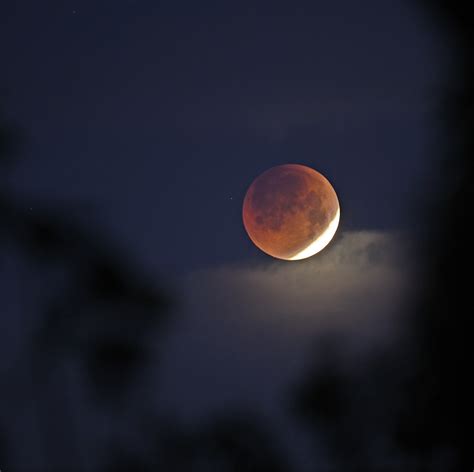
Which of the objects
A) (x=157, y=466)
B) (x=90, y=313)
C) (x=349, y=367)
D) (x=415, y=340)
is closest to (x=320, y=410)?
(x=349, y=367)

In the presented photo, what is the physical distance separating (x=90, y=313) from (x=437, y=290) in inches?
164

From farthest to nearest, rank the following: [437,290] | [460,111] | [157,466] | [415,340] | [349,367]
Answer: [157,466] < [349,367] < [415,340] < [437,290] < [460,111]

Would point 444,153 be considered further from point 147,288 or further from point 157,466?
point 157,466

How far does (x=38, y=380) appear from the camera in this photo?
716 cm

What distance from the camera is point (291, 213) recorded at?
5.52 meters

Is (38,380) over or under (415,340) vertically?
under

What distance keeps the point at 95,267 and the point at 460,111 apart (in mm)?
4601

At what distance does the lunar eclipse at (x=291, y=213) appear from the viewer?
5.52 meters

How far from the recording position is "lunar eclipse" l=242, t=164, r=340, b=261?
5.52 m

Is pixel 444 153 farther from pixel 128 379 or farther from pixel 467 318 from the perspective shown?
pixel 128 379

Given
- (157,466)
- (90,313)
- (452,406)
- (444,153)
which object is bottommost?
(157,466)

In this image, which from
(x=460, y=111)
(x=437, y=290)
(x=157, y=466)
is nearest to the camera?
(x=460, y=111)

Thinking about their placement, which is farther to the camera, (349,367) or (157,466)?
(157,466)

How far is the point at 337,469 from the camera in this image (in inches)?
301
